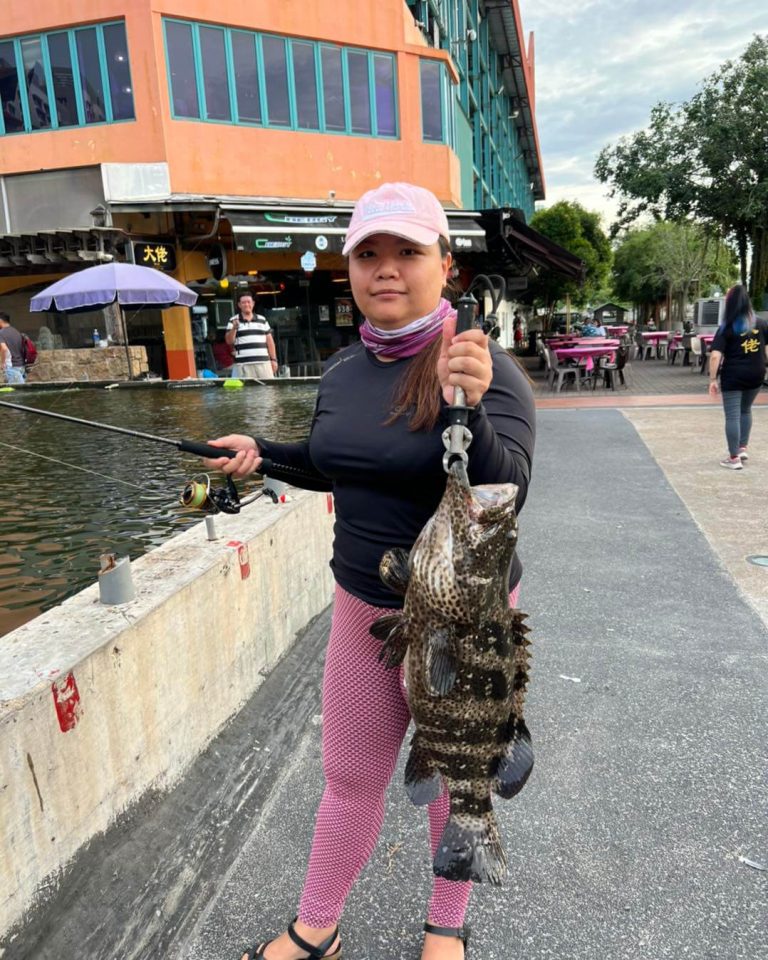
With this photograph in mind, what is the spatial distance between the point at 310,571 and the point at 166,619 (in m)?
1.57

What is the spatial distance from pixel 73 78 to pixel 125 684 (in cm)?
1779

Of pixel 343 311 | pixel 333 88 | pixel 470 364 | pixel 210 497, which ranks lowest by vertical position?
pixel 210 497

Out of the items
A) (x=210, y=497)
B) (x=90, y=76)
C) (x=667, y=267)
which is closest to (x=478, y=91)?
(x=90, y=76)

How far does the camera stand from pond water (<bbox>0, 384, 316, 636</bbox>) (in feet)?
11.9

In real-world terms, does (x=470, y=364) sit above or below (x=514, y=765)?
above

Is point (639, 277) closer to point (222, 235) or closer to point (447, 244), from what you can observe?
point (222, 235)

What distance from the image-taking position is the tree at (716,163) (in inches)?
669

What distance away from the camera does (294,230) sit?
1495 centimetres

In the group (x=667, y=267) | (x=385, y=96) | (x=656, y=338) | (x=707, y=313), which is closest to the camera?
(x=385, y=96)

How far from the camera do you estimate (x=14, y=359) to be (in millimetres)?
12977

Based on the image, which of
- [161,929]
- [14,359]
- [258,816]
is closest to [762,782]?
[258,816]

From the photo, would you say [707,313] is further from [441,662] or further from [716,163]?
[441,662]

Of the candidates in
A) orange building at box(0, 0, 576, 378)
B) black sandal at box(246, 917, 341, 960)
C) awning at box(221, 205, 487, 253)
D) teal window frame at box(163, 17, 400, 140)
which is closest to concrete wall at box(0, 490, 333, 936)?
black sandal at box(246, 917, 341, 960)

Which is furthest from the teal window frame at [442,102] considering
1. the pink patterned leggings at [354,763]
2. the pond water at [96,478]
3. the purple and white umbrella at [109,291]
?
the pink patterned leggings at [354,763]
